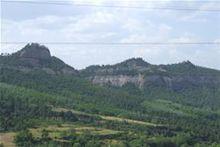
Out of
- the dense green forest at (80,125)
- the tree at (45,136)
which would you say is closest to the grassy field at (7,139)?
the dense green forest at (80,125)

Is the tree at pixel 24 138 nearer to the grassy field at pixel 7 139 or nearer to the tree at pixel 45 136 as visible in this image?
the grassy field at pixel 7 139

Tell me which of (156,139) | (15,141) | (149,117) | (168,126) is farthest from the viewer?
(149,117)

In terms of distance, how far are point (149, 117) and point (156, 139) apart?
2276 inches

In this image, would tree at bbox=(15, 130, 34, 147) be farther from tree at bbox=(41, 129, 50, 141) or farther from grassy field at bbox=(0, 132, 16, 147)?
tree at bbox=(41, 129, 50, 141)

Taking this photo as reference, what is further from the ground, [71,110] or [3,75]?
[3,75]

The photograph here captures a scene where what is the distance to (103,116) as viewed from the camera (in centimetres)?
17450

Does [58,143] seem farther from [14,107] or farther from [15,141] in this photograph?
[14,107]

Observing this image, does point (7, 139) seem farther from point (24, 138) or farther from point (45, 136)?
point (45, 136)

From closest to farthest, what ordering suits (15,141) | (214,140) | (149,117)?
(15,141) → (214,140) → (149,117)

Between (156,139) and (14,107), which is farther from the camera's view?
(14,107)

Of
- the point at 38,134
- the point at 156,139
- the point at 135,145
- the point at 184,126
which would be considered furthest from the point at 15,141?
the point at 184,126

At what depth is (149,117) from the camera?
189500 millimetres

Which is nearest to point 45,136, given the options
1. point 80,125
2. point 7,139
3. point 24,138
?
point 24,138

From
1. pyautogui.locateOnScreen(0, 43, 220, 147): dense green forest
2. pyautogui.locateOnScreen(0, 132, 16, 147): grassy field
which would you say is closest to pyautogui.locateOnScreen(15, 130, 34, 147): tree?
A: pyautogui.locateOnScreen(0, 43, 220, 147): dense green forest
